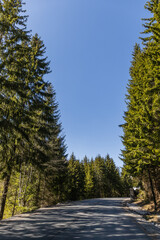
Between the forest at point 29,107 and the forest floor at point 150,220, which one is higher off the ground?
the forest at point 29,107

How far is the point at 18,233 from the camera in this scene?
17.1 ft

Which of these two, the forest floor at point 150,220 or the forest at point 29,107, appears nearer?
the forest floor at point 150,220

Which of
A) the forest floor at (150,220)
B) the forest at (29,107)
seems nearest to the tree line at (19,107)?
the forest at (29,107)

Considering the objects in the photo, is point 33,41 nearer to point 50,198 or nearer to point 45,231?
point 45,231

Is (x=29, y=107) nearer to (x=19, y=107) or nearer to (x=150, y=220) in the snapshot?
(x=19, y=107)

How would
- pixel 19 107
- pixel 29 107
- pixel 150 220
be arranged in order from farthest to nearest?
pixel 29 107
pixel 19 107
pixel 150 220

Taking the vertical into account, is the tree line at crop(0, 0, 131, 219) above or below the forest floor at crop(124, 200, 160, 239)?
above

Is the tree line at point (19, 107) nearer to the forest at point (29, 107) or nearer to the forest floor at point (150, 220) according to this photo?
the forest at point (29, 107)

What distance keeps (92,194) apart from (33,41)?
166 ft

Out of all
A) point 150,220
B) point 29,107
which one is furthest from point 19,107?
point 150,220

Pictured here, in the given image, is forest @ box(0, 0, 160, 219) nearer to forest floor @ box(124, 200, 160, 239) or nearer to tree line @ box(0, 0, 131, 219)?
tree line @ box(0, 0, 131, 219)

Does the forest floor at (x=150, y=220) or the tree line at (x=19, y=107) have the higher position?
the tree line at (x=19, y=107)

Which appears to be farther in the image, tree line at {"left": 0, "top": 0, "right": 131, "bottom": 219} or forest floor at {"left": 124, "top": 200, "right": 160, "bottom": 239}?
tree line at {"left": 0, "top": 0, "right": 131, "bottom": 219}

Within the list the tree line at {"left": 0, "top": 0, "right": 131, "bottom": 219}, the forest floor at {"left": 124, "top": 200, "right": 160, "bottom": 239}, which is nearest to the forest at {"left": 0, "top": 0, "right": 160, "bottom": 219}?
the tree line at {"left": 0, "top": 0, "right": 131, "bottom": 219}
